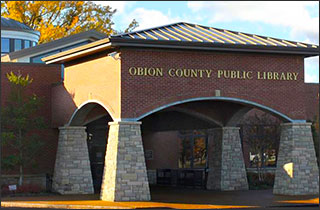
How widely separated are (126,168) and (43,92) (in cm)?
959

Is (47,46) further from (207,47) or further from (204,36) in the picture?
(207,47)

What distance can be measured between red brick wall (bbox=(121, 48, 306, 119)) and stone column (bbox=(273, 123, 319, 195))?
702 millimetres

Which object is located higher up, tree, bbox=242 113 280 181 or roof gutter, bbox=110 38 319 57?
roof gutter, bbox=110 38 319 57

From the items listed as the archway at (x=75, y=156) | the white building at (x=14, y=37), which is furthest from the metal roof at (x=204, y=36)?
the white building at (x=14, y=37)

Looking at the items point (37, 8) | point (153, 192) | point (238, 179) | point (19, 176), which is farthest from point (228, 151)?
point (37, 8)

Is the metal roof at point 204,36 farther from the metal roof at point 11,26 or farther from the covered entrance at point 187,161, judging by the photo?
the metal roof at point 11,26

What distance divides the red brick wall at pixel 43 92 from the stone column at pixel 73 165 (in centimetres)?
194

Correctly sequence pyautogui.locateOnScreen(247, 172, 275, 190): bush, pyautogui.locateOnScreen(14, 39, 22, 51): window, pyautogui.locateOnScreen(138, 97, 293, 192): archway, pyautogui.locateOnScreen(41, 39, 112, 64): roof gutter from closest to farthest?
pyautogui.locateOnScreen(41, 39, 112, 64): roof gutter → pyautogui.locateOnScreen(138, 97, 293, 192): archway → pyautogui.locateOnScreen(247, 172, 275, 190): bush → pyautogui.locateOnScreen(14, 39, 22, 51): window

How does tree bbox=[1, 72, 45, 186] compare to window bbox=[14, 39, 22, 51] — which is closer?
tree bbox=[1, 72, 45, 186]

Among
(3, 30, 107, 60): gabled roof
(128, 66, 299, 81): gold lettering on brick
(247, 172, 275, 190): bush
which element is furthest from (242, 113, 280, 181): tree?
(3, 30, 107, 60): gabled roof

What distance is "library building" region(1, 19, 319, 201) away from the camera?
28.5 m

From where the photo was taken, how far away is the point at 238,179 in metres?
34.4

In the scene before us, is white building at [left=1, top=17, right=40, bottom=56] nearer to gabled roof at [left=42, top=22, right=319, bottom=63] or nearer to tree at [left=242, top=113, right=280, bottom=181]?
gabled roof at [left=42, top=22, right=319, bottom=63]

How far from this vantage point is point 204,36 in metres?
Result: 30.7
